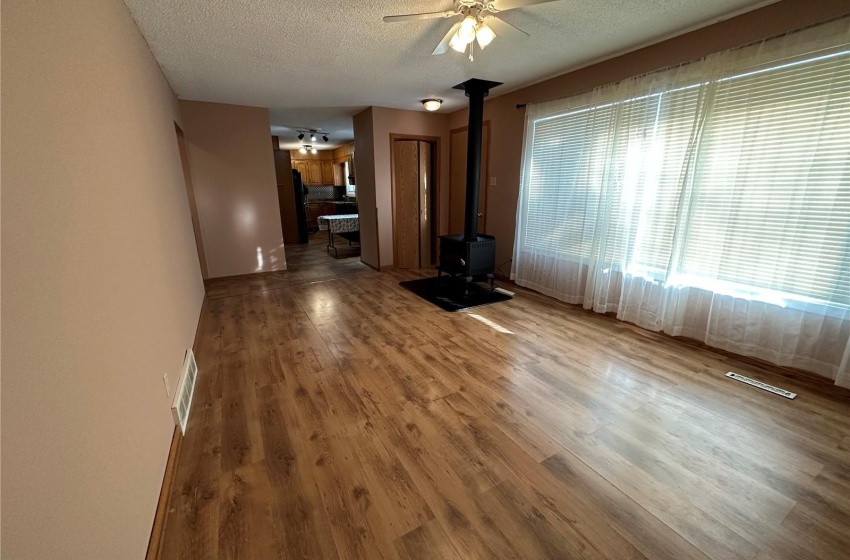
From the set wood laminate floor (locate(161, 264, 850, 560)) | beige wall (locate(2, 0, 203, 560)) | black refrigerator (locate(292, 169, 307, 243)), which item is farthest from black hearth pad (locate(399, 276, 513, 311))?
black refrigerator (locate(292, 169, 307, 243))

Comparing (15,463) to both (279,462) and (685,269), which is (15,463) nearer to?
(279,462)

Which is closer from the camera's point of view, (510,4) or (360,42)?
(510,4)

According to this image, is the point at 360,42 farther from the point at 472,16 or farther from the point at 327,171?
the point at 327,171

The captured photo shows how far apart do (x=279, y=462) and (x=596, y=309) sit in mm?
3148

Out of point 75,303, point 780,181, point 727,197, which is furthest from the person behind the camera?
point 727,197

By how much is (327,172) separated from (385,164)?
20.5 ft

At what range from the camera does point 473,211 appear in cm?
387

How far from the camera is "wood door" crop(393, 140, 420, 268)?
5.20 meters

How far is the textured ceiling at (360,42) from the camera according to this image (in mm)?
2158

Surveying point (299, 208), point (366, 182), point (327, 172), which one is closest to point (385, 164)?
point (366, 182)

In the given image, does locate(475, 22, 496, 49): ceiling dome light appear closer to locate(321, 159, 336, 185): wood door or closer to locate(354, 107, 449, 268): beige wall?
locate(354, 107, 449, 268): beige wall

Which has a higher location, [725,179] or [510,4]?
[510,4]

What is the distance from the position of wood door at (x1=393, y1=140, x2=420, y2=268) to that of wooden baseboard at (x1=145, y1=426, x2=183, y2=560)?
402 centimetres

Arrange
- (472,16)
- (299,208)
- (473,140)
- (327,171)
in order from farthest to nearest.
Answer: (327,171) → (299,208) → (473,140) → (472,16)
